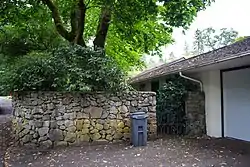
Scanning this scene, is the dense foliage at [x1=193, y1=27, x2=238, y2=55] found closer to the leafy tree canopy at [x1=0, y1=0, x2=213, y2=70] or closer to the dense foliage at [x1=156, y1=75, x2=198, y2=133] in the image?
the leafy tree canopy at [x1=0, y1=0, x2=213, y2=70]

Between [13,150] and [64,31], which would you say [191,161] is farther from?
[64,31]

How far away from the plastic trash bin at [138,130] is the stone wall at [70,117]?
28.9 inches

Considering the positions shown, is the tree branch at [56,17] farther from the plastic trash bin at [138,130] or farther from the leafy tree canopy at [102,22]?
the plastic trash bin at [138,130]

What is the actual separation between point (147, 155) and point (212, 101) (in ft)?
12.7

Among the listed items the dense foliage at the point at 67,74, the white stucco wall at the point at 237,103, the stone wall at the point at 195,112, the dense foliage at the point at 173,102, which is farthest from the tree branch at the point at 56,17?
the white stucco wall at the point at 237,103

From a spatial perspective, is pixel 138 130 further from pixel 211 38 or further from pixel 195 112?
pixel 211 38

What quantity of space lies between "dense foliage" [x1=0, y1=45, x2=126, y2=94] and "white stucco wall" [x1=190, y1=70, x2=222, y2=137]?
3.02 meters

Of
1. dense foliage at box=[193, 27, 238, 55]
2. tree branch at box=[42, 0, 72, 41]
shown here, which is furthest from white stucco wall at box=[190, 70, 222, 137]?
dense foliage at box=[193, 27, 238, 55]

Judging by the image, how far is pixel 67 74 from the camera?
8.35 meters

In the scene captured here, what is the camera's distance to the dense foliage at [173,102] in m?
Answer: 10.5

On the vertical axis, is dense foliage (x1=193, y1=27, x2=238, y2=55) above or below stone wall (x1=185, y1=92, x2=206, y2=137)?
above

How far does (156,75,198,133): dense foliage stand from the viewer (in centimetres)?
1045

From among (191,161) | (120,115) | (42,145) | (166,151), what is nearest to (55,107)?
(42,145)

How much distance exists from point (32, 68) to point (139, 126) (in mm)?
3417
